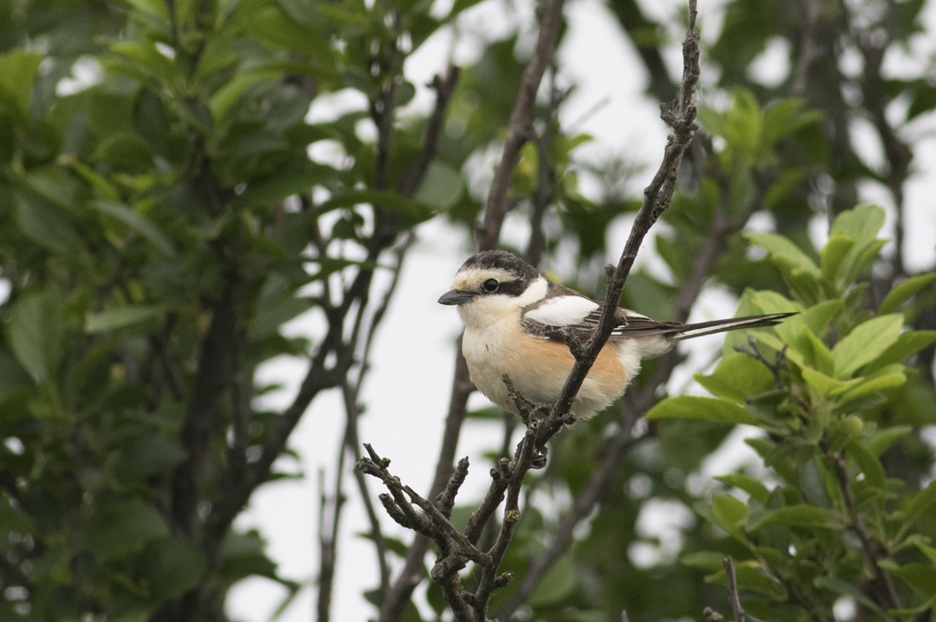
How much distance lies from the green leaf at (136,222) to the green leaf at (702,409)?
2.39 metres

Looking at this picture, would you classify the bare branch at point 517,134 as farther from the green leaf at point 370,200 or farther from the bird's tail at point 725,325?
the bird's tail at point 725,325

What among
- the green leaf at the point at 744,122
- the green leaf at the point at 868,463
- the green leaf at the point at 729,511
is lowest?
the green leaf at the point at 729,511

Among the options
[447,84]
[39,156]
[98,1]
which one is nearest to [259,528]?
[39,156]

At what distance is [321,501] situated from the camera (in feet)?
18.1

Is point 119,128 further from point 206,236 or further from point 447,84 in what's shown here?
point 447,84

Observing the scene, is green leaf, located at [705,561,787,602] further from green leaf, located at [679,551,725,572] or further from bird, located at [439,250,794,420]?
bird, located at [439,250,794,420]

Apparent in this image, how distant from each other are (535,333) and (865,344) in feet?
4.86

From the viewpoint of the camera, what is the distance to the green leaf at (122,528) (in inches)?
197

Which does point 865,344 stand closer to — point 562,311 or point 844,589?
point 844,589

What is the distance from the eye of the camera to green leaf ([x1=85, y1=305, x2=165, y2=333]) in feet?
16.0

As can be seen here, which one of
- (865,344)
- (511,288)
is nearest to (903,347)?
(865,344)

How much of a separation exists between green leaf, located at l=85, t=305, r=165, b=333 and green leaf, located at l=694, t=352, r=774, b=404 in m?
2.51

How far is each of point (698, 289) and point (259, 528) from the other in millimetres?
3004

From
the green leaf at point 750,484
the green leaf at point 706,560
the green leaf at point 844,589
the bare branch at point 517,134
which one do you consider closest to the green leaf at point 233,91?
the bare branch at point 517,134
